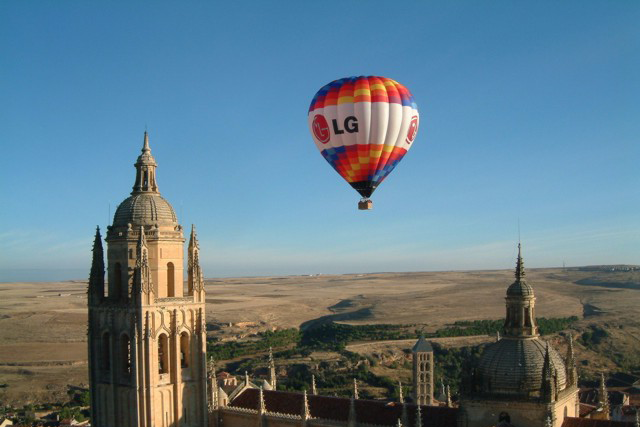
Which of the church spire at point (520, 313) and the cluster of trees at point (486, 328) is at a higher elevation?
the church spire at point (520, 313)

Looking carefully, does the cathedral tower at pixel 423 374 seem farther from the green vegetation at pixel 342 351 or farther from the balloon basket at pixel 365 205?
the balloon basket at pixel 365 205

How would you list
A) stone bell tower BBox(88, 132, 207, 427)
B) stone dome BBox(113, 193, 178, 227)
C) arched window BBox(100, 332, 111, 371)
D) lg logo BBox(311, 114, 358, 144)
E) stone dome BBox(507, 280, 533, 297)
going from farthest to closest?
arched window BBox(100, 332, 111, 371), lg logo BBox(311, 114, 358, 144), stone dome BBox(113, 193, 178, 227), stone bell tower BBox(88, 132, 207, 427), stone dome BBox(507, 280, 533, 297)

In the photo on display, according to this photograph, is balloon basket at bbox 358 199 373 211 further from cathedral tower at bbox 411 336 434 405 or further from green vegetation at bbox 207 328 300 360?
green vegetation at bbox 207 328 300 360

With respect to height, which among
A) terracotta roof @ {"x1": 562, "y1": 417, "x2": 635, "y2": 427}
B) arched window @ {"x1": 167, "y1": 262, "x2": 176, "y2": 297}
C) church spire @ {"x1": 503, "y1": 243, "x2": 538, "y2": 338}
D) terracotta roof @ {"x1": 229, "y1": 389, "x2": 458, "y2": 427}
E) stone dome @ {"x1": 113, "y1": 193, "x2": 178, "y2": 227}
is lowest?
terracotta roof @ {"x1": 229, "y1": 389, "x2": 458, "y2": 427}

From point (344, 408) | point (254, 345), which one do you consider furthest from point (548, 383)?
point (254, 345)

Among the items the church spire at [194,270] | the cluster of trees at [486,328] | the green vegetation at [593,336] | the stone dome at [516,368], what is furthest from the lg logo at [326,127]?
the cluster of trees at [486,328]

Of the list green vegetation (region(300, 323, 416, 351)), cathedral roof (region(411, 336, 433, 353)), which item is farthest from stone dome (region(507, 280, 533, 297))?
green vegetation (region(300, 323, 416, 351))
